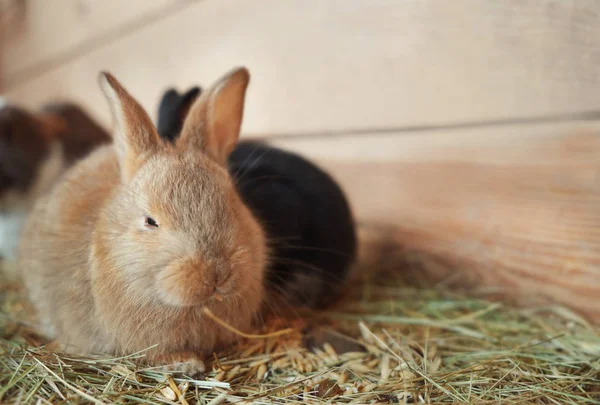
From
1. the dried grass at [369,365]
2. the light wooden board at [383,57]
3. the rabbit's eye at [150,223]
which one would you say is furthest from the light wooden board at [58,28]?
the dried grass at [369,365]

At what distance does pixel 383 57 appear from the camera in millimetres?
1847

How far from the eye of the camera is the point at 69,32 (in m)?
3.47

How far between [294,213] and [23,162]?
74.1 inches

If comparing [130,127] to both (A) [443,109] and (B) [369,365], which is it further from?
(A) [443,109]

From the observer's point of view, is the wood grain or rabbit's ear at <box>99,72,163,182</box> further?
the wood grain

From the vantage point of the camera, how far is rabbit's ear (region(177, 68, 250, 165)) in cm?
136

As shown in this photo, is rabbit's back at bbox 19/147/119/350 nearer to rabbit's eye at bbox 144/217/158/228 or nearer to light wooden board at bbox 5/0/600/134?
rabbit's eye at bbox 144/217/158/228

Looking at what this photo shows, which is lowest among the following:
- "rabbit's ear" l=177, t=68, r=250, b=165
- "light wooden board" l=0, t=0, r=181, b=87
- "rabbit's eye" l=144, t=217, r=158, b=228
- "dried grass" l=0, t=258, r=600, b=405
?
"dried grass" l=0, t=258, r=600, b=405

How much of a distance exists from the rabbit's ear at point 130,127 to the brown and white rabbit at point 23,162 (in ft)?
4.86

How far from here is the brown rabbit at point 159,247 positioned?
1125 millimetres

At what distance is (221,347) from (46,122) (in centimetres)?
222

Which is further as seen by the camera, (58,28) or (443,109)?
(58,28)

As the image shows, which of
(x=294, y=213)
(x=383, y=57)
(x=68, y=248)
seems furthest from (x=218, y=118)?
(x=383, y=57)

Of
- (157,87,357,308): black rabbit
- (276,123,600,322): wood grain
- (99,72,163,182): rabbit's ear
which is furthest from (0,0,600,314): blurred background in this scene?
(99,72,163,182): rabbit's ear
